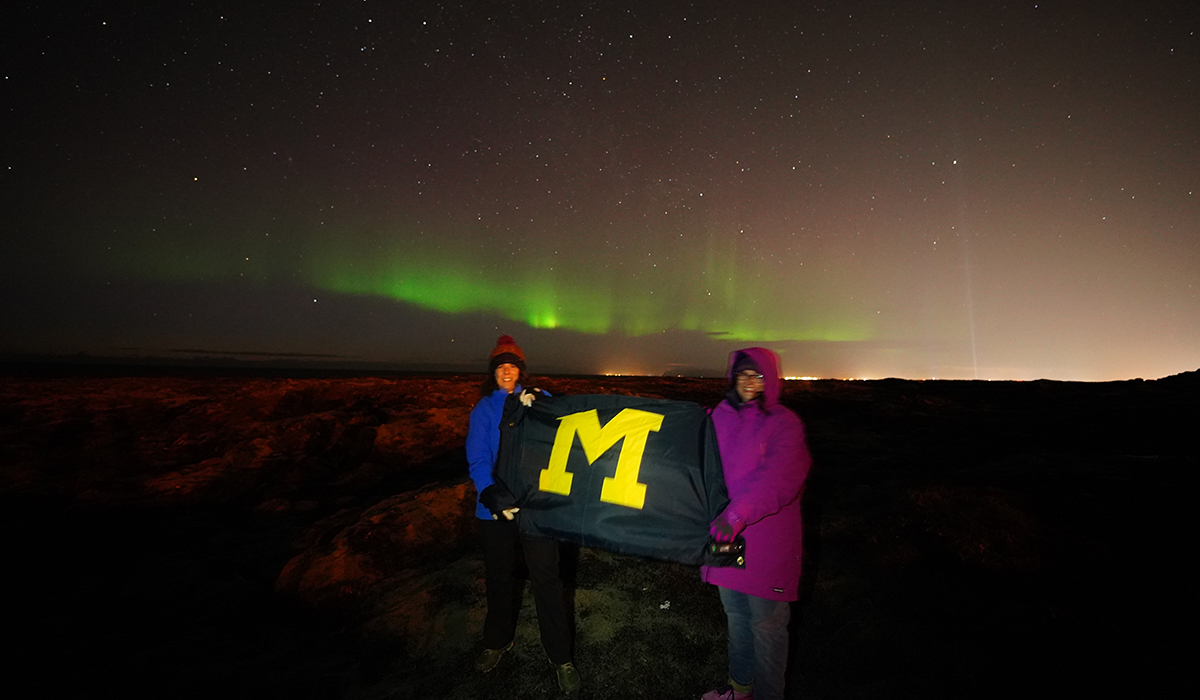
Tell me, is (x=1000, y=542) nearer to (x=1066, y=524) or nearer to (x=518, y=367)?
(x=1066, y=524)

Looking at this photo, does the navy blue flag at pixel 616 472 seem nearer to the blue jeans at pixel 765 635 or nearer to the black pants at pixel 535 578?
the black pants at pixel 535 578

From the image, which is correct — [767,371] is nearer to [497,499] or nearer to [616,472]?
[616,472]

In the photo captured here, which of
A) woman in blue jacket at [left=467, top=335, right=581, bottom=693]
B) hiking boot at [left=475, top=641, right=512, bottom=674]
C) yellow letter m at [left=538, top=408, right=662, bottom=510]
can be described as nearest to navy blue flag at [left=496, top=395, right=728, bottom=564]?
yellow letter m at [left=538, top=408, right=662, bottom=510]

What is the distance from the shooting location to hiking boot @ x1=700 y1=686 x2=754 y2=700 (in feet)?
10.1

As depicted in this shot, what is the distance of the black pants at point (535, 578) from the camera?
137 inches

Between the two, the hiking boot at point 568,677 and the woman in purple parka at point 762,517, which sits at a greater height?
the woman in purple parka at point 762,517

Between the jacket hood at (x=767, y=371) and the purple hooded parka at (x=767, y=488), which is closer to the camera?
the purple hooded parka at (x=767, y=488)

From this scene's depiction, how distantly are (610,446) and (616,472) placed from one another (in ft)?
0.66

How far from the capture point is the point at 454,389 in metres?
32.9

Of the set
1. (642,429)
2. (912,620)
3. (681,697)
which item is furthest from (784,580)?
(912,620)

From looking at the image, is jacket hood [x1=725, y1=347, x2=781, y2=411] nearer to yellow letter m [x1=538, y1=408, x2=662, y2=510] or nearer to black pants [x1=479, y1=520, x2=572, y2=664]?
yellow letter m [x1=538, y1=408, x2=662, y2=510]

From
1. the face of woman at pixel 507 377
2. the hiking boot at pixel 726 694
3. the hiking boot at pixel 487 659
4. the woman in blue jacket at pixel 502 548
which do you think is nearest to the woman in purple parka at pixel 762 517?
the hiking boot at pixel 726 694

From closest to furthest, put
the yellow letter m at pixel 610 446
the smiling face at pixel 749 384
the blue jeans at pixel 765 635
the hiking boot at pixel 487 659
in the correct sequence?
the blue jeans at pixel 765 635 → the smiling face at pixel 749 384 → the yellow letter m at pixel 610 446 → the hiking boot at pixel 487 659

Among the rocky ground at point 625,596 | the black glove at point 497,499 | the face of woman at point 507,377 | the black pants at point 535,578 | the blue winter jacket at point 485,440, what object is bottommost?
the rocky ground at point 625,596
